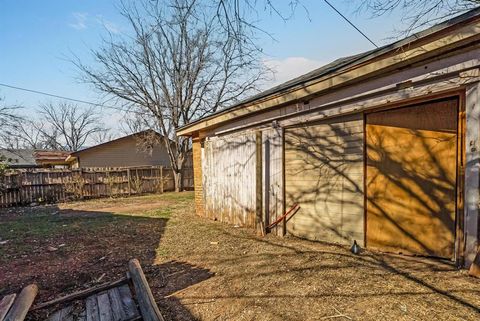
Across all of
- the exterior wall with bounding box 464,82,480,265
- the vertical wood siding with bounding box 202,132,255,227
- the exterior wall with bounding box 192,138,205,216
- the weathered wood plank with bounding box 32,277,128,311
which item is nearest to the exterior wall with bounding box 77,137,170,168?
the exterior wall with bounding box 192,138,205,216

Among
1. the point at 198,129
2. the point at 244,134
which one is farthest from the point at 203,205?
the point at 244,134

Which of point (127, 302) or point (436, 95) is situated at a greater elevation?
point (436, 95)

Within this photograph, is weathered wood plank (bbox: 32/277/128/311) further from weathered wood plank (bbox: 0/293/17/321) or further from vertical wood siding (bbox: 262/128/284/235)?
vertical wood siding (bbox: 262/128/284/235)

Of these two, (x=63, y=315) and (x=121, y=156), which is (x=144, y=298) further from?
(x=121, y=156)

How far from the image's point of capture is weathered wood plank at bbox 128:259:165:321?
2527 millimetres

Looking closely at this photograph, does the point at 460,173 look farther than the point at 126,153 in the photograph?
No

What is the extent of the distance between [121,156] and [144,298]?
63.8ft

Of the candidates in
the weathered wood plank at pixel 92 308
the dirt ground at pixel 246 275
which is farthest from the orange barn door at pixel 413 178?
the weathered wood plank at pixel 92 308

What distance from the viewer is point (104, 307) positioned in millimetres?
2951

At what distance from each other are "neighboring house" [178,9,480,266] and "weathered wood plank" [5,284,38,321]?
3771 millimetres

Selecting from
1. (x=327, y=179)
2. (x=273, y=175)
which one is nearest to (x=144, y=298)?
(x=327, y=179)

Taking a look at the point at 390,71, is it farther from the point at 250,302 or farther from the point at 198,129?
the point at 198,129

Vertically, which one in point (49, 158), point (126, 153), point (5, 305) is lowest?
point (5, 305)

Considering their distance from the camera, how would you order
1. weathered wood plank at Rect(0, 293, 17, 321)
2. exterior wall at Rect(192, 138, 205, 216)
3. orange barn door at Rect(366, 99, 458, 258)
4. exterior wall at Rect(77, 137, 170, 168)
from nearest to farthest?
weathered wood plank at Rect(0, 293, 17, 321) < orange barn door at Rect(366, 99, 458, 258) < exterior wall at Rect(192, 138, 205, 216) < exterior wall at Rect(77, 137, 170, 168)
